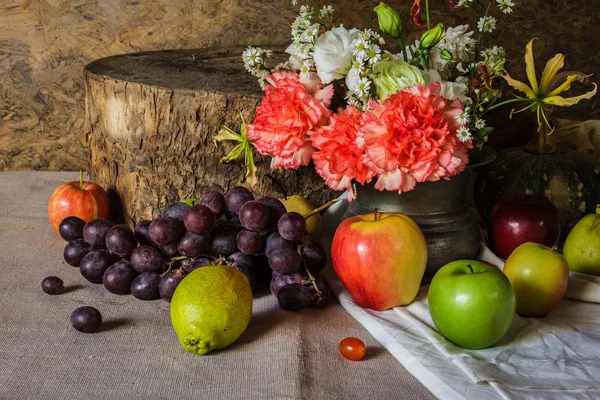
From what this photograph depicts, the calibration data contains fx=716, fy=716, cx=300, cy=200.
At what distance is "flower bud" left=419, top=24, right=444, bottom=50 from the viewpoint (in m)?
1.31

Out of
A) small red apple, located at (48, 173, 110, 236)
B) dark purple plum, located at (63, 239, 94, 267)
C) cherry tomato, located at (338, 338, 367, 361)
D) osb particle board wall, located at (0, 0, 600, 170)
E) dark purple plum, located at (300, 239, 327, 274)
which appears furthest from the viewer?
osb particle board wall, located at (0, 0, 600, 170)

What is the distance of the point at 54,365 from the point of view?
1213 millimetres

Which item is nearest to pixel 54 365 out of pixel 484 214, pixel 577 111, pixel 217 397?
pixel 217 397

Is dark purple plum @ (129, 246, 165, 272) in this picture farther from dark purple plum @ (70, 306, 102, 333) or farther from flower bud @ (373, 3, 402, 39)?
flower bud @ (373, 3, 402, 39)


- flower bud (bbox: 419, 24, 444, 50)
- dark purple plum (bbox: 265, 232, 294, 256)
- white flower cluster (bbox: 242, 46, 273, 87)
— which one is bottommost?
dark purple plum (bbox: 265, 232, 294, 256)

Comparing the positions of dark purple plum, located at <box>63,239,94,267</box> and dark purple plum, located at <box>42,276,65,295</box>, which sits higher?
dark purple plum, located at <box>63,239,94,267</box>

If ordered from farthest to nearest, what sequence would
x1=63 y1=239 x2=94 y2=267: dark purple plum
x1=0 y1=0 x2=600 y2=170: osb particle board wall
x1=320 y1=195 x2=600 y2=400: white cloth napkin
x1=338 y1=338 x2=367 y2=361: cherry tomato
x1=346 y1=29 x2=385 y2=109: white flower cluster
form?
x1=0 y1=0 x2=600 y2=170: osb particle board wall, x1=63 y1=239 x2=94 y2=267: dark purple plum, x1=346 y1=29 x2=385 y2=109: white flower cluster, x1=338 y1=338 x2=367 y2=361: cherry tomato, x1=320 y1=195 x2=600 y2=400: white cloth napkin

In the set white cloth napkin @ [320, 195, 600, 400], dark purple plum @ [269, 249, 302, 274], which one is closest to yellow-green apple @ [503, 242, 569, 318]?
white cloth napkin @ [320, 195, 600, 400]

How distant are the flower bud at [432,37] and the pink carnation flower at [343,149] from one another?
17cm

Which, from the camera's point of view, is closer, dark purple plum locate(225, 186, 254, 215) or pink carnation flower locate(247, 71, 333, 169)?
pink carnation flower locate(247, 71, 333, 169)

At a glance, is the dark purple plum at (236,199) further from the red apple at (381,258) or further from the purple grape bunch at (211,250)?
the red apple at (381,258)

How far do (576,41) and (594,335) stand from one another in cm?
163

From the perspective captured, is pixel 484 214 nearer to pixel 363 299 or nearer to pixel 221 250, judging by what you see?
pixel 363 299

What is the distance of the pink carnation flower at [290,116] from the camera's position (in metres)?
1.40
